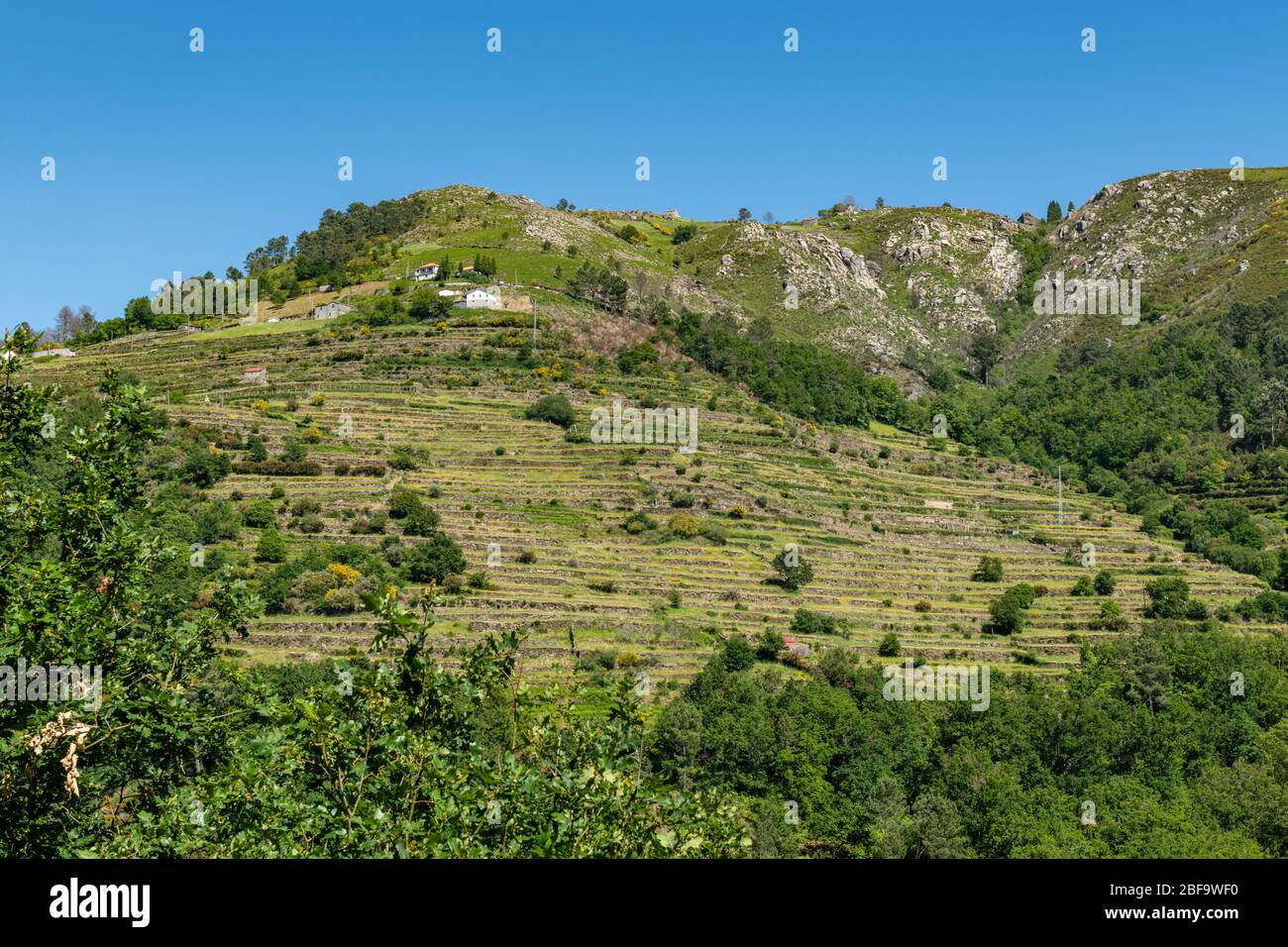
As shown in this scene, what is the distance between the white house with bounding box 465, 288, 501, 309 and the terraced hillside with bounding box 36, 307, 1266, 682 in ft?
12.2

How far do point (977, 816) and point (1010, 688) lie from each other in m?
12.7

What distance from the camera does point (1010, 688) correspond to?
54.8 meters

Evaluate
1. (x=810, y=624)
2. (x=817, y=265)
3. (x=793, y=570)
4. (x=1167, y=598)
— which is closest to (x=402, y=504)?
(x=793, y=570)

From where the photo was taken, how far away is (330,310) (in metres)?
113

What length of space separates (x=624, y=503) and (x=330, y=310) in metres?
52.0

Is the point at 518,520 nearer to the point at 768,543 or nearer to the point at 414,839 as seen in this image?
the point at 768,543

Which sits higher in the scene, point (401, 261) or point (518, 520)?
point (401, 261)

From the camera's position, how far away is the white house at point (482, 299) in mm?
112625

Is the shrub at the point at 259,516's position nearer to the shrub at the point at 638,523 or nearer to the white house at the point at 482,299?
the shrub at the point at 638,523

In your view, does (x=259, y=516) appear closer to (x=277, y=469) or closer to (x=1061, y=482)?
(x=277, y=469)

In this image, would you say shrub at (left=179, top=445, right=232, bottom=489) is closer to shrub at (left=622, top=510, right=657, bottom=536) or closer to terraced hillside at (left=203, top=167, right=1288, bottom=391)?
shrub at (left=622, top=510, right=657, bottom=536)

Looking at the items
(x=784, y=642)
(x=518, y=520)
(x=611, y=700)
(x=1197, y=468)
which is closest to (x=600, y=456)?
(x=518, y=520)

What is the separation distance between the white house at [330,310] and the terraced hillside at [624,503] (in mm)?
4425
